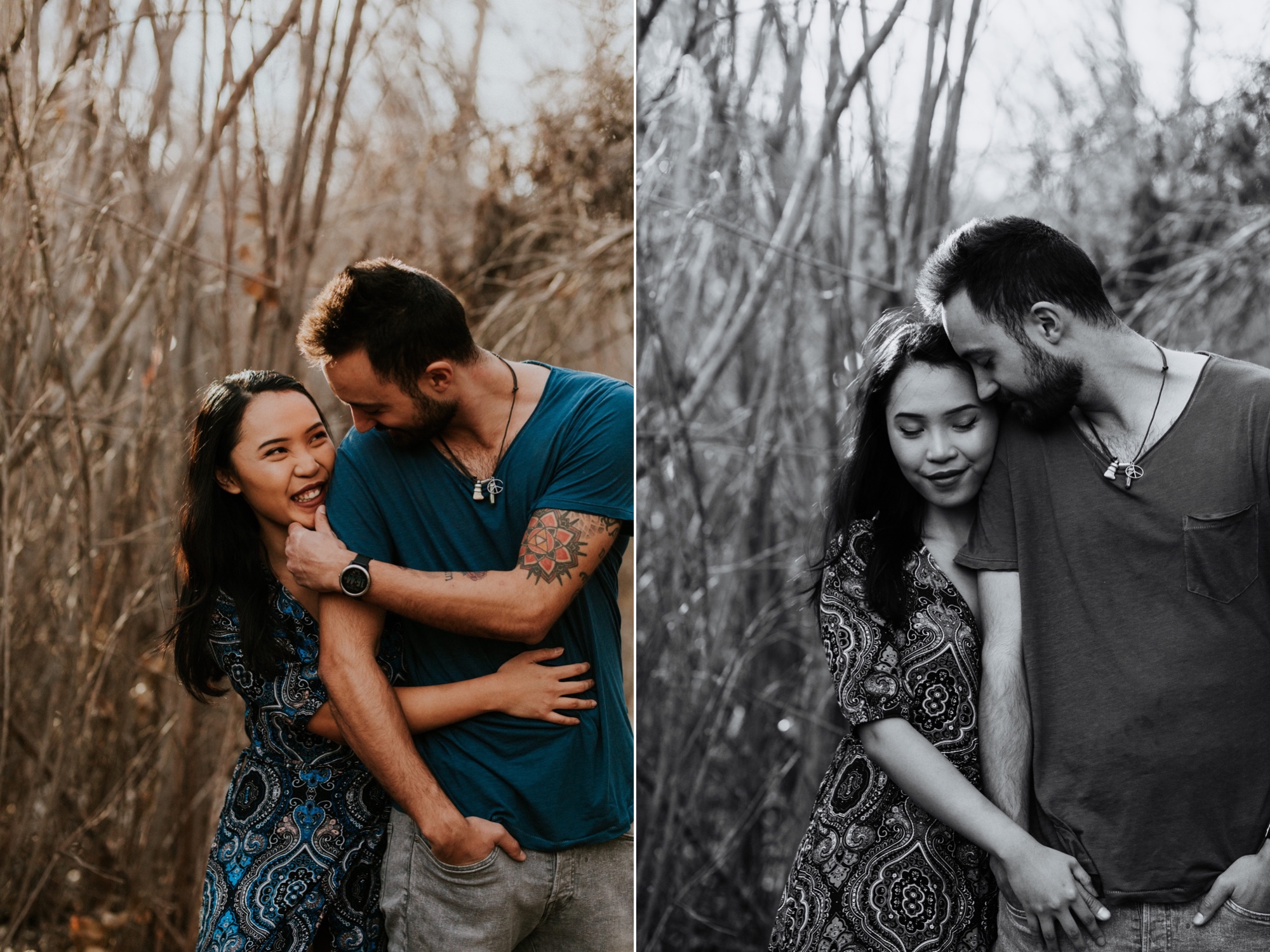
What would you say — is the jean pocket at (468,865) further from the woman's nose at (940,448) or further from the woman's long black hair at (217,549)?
the woman's nose at (940,448)

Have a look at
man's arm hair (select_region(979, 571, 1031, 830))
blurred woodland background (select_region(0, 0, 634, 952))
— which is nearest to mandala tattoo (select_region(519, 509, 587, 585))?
man's arm hair (select_region(979, 571, 1031, 830))

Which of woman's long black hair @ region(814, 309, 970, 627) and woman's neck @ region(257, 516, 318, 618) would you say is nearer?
woman's long black hair @ region(814, 309, 970, 627)

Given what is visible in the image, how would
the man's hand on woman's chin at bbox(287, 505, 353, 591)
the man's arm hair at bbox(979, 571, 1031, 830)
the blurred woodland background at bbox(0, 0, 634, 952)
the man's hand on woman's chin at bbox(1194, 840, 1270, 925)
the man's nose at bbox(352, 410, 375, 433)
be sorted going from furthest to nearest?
the blurred woodland background at bbox(0, 0, 634, 952)
the man's nose at bbox(352, 410, 375, 433)
the man's hand on woman's chin at bbox(287, 505, 353, 591)
the man's arm hair at bbox(979, 571, 1031, 830)
the man's hand on woman's chin at bbox(1194, 840, 1270, 925)

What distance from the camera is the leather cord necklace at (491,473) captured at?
6.98 ft

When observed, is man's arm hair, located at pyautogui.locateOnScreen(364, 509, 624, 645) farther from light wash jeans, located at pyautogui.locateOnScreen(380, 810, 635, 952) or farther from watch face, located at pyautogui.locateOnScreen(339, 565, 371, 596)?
light wash jeans, located at pyautogui.locateOnScreen(380, 810, 635, 952)

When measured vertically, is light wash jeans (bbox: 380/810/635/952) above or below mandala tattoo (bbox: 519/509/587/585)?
below

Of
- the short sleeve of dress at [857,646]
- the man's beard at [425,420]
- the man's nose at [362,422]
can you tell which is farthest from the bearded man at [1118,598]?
the man's nose at [362,422]

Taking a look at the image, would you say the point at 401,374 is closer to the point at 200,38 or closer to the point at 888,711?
the point at 888,711

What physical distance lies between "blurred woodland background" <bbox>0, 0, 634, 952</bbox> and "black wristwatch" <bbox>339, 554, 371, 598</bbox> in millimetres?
1322

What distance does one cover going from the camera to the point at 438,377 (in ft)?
6.86

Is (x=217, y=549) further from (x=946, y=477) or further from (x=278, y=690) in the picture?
(x=946, y=477)

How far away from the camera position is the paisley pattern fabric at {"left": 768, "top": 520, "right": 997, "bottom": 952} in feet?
6.39

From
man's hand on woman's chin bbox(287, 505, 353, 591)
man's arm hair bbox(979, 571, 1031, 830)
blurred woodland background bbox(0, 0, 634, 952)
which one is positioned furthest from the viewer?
blurred woodland background bbox(0, 0, 634, 952)

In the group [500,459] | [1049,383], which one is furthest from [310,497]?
[1049,383]
